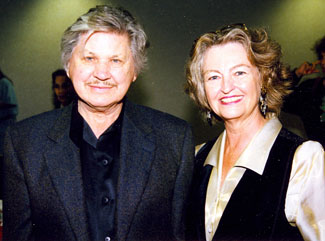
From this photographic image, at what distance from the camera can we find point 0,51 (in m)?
3.43

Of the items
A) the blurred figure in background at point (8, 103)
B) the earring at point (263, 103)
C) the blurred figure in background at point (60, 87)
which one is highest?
the earring at point (263, 103)

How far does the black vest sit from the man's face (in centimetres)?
73

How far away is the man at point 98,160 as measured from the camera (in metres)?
1.41

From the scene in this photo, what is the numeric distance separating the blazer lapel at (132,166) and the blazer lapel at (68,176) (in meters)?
0.16

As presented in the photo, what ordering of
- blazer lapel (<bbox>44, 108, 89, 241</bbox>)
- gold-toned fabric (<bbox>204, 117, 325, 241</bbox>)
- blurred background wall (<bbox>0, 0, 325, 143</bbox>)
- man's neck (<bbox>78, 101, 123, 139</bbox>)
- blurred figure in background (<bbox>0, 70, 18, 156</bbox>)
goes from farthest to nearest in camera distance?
blurred figure in background (<bbox>0, 70, 18, 156</bbox>)
blurred background wall (<bbox>0, 0, 325, 143</bbox>)
man's neck (<bbox>78, 101, 123, 139</bbox>)
blazer lapel (<bbox>44, 108, 89, 241</bbox>)
gold-toned fabric (<bbox>204, 117, 325, 241</bbox>)

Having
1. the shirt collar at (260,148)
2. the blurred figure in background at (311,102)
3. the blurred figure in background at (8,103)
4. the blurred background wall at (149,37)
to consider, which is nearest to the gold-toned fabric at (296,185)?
the shirt collar at (260,148)

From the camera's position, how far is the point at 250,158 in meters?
1.48

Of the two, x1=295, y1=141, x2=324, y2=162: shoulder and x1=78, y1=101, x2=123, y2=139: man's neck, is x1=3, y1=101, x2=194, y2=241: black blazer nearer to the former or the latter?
x1=78, y1=101, x2=123, y2=139: man's neck

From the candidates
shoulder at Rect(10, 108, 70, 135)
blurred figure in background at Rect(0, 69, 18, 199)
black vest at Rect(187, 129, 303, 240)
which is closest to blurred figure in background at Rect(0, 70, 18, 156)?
blurred figure in background at Rect(0, 69, 18, 199)

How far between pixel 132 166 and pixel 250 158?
54 cm

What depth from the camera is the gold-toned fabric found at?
1.26m

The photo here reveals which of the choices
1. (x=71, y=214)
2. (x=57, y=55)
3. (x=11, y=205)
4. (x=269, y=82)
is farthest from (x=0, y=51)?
(x=269, y=82)

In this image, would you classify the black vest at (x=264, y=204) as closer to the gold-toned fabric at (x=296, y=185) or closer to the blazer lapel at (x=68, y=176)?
the gold-toned fabric at (x=296, y=185)

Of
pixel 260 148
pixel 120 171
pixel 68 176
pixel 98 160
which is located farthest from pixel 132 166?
pixel 260 148
